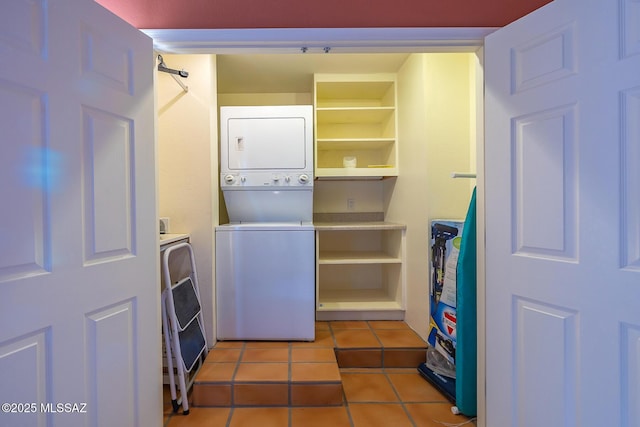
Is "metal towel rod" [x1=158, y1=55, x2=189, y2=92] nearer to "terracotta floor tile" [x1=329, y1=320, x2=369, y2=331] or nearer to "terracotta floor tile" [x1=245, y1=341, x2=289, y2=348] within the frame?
"terracotta floor tile" [x1=245, y1=341, x2=289, y2=348]

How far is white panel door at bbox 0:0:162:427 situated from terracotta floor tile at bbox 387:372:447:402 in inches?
55.1

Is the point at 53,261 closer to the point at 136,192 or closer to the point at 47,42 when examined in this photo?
the point at 136,192

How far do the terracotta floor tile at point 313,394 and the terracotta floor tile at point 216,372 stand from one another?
15.8 inches

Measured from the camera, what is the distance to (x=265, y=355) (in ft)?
6.31

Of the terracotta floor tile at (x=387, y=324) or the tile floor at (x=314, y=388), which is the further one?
the terracotta floor tile at (x=387, y=324)

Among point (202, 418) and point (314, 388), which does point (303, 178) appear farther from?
point (202, 418)

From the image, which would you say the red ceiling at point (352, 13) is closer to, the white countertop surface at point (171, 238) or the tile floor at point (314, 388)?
the white countertop surface at point (171, 238)

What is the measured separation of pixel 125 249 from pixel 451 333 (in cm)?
177

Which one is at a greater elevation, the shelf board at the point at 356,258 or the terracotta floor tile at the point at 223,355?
the shelf board at the point at 356,258

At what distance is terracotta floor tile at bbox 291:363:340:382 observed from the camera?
5.49 ft

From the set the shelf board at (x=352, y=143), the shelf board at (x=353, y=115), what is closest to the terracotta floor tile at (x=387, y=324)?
the shelf board at (x=352, y=143)

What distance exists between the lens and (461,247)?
62.7 inches

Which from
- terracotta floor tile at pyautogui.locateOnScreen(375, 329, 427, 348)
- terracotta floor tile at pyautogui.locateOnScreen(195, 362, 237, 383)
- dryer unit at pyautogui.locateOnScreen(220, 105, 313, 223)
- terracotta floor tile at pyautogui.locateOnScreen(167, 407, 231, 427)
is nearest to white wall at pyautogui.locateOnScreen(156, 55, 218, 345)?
dryer unit at pyautogui.locateOnScreen(220, 105, 313, 223)

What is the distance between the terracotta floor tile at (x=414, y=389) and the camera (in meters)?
1.73
